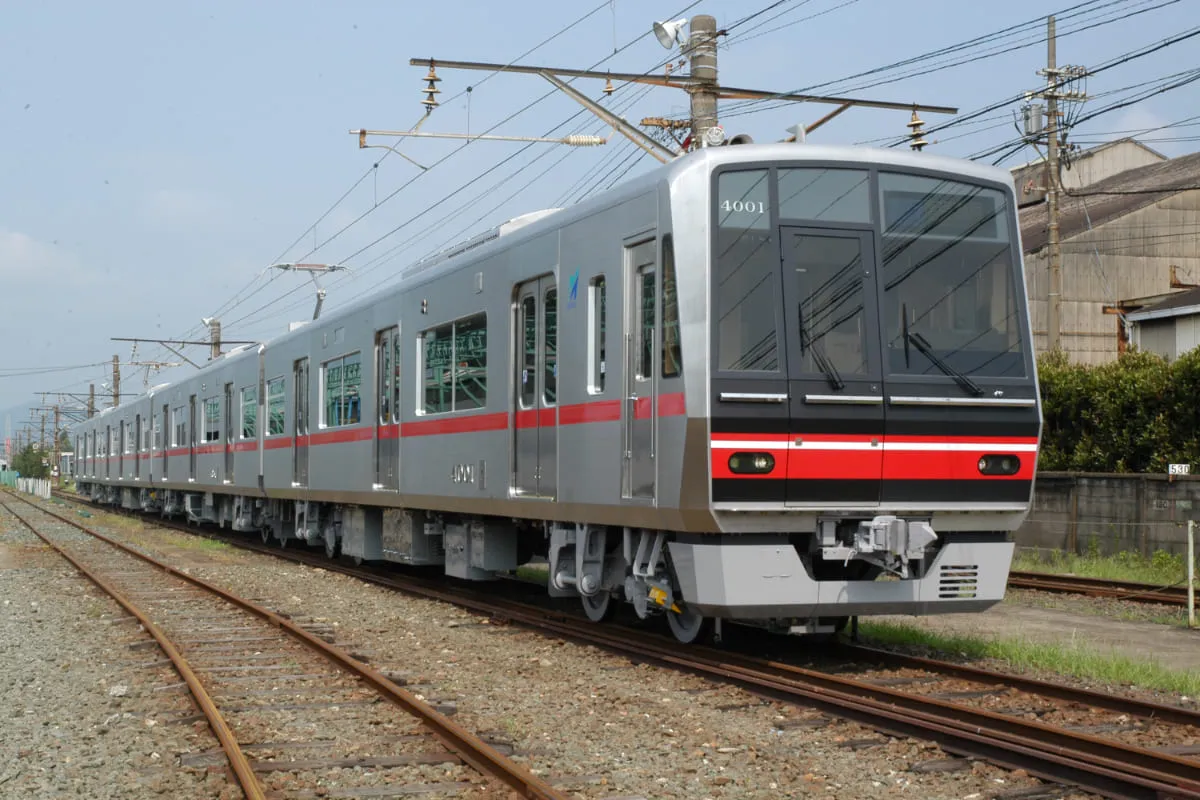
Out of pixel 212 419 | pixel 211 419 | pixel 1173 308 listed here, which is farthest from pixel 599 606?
pixel 1173 308

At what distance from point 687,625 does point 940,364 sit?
2.46 m

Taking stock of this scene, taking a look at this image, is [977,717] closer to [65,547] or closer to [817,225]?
[817,225]

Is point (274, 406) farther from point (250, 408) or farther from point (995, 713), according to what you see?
point (995, 713)

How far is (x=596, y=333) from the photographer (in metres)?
9.46

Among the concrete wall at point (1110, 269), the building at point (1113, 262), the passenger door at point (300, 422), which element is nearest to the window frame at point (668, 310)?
the passenger door at point (300, 422)

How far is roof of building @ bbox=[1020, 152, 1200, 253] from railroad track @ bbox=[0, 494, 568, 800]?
28.4 metres

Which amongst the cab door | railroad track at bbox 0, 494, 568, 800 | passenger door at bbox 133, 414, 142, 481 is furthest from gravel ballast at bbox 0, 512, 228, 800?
passenger door at bbox 133, 414, 142, 481

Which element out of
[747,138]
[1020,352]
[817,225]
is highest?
[747,138]

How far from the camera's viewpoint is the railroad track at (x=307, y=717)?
19.0 feet

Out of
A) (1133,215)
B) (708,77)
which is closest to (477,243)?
(708,77)

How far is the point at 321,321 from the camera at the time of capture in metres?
17.9

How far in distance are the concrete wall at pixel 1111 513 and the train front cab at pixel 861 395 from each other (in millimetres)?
7702

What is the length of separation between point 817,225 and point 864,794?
3867 mm

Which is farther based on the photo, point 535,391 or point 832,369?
point 535,391
